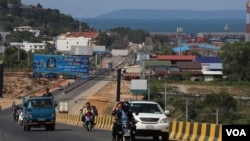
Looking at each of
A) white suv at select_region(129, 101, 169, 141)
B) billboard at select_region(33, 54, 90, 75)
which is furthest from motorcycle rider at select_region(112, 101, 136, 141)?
billboard at select_region(33, 54, 90, 75)

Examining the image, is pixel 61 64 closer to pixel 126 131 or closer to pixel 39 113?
pixel 39 113

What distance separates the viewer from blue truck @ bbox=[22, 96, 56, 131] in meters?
37.0

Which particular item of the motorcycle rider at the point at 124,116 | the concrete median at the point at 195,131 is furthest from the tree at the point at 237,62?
the motorcycle rider at the point at 124,116

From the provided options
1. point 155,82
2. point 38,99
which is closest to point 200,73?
point 155,82

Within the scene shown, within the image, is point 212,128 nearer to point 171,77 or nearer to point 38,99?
point 38,99

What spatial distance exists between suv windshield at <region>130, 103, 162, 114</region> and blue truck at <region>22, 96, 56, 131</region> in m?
9.51

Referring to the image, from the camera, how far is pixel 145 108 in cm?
2828

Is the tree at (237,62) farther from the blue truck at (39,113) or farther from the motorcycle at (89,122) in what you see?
the motorcycle at (89,122)

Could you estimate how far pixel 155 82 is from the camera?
120 meters

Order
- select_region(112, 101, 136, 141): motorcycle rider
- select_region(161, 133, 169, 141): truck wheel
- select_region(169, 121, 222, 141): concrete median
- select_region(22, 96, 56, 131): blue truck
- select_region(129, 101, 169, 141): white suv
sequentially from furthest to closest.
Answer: select_region(22, 96, 56, 131): blue truck, select_region(161, 133, 169, 141): truck wheel, select_region(129, 101, 169, 141): white suv, select_region(169, 121, 222, 141): concrete median, select_region(112, 101, 136, 141): motorcycle rider

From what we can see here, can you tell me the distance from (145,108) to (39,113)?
10.0 m

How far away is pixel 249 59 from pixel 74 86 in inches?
1141

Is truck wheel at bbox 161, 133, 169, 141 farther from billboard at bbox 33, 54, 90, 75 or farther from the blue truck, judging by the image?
billboard at bbox 33, 54, 90, 75

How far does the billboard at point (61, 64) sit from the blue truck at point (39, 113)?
4524 centimetres
